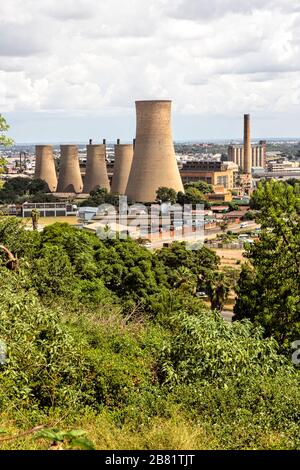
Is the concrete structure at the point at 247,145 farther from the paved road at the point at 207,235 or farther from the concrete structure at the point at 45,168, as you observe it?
the paved road at the point at 207,235

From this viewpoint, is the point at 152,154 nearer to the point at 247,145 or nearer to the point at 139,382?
the point at 247,145

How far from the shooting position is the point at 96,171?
41406mm

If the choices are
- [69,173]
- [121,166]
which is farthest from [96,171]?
[121,166]

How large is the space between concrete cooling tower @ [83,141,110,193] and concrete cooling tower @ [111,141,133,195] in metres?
1.83

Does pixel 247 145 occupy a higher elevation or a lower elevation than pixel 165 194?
higher

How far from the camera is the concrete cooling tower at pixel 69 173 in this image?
4266 centimetres

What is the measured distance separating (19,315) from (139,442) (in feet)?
6.71

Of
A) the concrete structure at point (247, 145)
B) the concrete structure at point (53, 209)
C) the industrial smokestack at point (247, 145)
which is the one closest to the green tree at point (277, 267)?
the concrete structure at point (53, 209)

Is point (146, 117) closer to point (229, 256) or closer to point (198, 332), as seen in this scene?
point (229, 256)

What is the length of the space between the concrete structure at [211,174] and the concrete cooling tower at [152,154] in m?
12.4

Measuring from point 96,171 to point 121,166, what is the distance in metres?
2.57

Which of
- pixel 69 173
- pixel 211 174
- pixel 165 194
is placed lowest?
pixel 165 194

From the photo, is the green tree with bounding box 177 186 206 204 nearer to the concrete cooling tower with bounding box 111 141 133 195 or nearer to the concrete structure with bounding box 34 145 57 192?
the concrete cooling tower with bounding box 111 141 133 195

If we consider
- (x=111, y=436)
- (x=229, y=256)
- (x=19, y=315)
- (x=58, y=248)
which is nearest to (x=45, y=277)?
(x=58, y=248)
